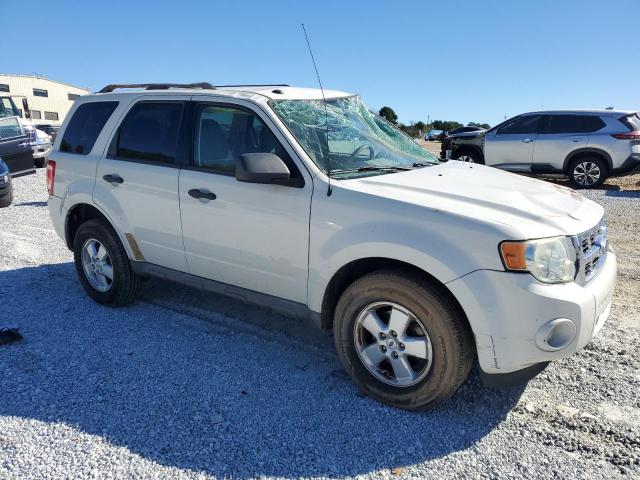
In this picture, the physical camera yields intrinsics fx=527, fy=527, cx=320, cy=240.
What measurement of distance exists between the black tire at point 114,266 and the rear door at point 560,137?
33.9 feet

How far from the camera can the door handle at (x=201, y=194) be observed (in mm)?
3765

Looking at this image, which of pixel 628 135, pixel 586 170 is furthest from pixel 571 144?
pixel 628 135

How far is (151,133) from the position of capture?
4.27 meters

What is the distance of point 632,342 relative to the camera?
404 centimetres

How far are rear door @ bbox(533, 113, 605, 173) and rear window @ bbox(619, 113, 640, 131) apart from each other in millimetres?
422

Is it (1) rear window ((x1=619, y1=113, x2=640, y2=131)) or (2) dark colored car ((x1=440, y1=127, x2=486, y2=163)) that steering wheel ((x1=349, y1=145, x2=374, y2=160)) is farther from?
(2) dark colored car ((x1=440, y1=127, x2=486, y2=163))

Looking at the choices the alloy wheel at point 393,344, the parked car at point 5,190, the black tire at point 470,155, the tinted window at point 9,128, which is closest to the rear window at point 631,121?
the black tire at point 470,155

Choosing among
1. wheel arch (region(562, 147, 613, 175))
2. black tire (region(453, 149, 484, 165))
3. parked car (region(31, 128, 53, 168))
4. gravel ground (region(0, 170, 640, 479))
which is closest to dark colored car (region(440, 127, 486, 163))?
black tire (region(453, 149, 484, 165))

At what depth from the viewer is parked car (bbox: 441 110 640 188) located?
1128 cm

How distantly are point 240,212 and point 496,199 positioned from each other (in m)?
1.67

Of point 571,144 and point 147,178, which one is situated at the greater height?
point 147,178

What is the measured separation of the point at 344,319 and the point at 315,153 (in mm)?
1103

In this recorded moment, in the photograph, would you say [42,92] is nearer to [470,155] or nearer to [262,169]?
[470,155]

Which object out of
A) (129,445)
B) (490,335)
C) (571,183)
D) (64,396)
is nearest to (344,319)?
(490,335)
